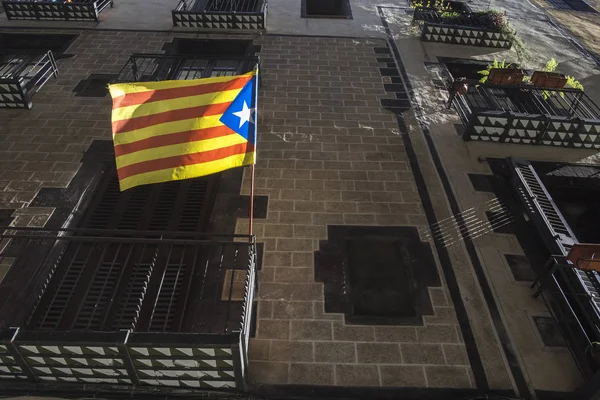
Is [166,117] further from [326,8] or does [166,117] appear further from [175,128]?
[326,8]

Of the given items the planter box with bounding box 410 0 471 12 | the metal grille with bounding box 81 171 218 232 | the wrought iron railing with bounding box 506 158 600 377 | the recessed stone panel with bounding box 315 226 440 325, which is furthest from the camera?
the planter box with bounding box 410 0 471 12

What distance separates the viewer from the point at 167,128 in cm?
679

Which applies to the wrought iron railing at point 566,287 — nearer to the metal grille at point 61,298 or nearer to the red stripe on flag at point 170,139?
the red stripe on flag at point 170,139

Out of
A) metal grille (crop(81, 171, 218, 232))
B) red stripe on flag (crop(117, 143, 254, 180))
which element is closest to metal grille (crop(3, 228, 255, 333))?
metal grille (crop(81, 171, 218, 232))

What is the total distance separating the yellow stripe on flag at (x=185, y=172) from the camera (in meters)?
6.71

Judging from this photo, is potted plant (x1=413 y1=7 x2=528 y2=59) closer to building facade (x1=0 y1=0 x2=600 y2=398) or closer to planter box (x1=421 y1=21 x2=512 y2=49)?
planter box (x1=421 y1=21 x2=512 y2=49)

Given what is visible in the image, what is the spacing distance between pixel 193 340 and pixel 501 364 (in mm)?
5955

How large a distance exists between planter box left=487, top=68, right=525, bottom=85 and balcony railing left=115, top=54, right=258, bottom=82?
29.0 ft

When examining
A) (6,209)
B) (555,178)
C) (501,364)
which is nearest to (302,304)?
(501,364)

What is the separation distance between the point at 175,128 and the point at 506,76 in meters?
12.1

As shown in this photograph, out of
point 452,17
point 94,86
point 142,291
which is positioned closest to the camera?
point 142,291

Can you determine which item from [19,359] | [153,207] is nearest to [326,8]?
[153,207]

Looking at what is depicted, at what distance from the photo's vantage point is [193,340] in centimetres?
589

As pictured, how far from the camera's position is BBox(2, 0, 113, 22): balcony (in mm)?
18453
